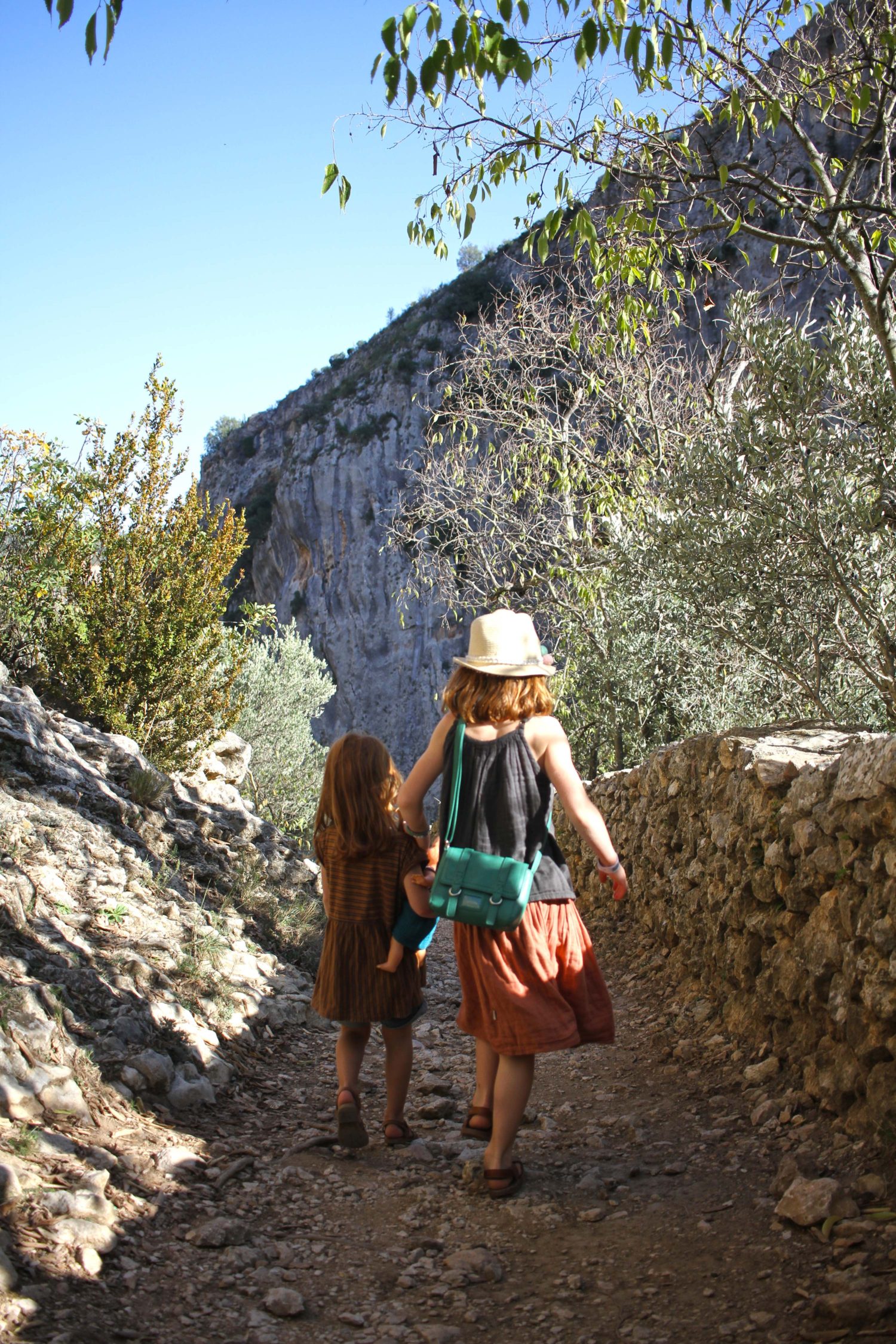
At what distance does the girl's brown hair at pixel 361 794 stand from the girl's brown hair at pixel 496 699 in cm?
53

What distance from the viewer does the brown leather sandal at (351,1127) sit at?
10.9 ft

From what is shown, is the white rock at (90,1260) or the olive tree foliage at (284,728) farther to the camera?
the olive tree foliage at (284,728)

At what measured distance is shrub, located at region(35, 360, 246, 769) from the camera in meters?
8.95

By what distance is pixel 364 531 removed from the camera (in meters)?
36.8

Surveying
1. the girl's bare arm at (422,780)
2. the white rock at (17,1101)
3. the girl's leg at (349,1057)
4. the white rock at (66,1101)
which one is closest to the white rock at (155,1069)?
the white rock at (66,1101)

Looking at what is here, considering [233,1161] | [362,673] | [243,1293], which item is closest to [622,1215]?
[243,1293]

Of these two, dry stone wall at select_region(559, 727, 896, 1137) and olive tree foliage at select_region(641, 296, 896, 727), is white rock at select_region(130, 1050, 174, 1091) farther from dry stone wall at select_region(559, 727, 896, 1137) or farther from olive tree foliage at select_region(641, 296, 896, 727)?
olive tree foliage at select_region(641, 296, 896, 727)

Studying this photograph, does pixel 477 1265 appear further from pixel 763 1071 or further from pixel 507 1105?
pixel 763 1071

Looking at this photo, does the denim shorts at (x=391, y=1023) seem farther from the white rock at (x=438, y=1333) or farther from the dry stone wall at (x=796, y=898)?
the dry stone wall at (x=796, y=898)

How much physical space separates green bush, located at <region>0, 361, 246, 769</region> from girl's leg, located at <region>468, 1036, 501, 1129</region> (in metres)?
6.25

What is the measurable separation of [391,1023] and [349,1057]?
22 cm

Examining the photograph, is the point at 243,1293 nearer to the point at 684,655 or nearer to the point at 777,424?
the point at 777,424

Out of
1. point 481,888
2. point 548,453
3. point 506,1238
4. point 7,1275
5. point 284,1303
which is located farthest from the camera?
point 548,453

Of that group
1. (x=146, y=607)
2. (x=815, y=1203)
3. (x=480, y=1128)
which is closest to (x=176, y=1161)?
(x=480, y=1128)
